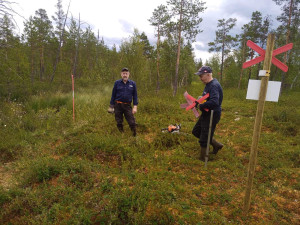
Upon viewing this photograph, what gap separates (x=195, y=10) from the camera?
13.8 meters

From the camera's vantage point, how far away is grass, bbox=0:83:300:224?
251 cm

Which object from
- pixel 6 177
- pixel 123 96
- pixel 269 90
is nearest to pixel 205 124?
pixel 269 90

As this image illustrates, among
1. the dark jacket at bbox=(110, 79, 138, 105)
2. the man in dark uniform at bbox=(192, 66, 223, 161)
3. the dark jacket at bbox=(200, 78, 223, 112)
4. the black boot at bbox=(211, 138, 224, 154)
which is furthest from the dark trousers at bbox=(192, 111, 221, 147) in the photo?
the dark jacket at bbox=(110, 79, 138, 105)

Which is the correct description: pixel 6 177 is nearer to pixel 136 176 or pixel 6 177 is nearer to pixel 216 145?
pixel 136 176

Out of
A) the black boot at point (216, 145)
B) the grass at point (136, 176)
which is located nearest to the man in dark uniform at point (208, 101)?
the black boot at point (216, 145)

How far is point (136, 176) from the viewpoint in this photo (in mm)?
3443

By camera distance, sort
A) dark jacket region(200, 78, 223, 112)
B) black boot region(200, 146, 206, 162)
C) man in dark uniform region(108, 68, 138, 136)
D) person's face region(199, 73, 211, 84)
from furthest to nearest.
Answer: man in dark uniform region(108, 68, 138, 136) → black boot region(200, 146, 206, 162) → person's face region(199, 73, 211, 84) → dark jacket region(200, 78, 223, 112)

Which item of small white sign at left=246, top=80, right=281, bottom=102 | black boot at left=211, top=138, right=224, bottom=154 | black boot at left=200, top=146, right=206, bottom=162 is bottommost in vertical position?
black boot at left=200, top=146, right=206, bottom=162

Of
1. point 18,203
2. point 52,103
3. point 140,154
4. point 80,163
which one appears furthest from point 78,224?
point 52,103

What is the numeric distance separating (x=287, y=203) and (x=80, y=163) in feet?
13.7

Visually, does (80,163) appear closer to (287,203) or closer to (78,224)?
(78,224)

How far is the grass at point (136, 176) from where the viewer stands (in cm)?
251

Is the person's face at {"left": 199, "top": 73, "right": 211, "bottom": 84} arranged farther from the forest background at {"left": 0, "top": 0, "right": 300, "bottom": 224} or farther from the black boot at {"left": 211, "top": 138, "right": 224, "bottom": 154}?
the forest background at {"left": 0, "top": 0, "right": 300, "bottom": 224}

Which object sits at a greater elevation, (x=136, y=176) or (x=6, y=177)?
(x=136, y=176)
